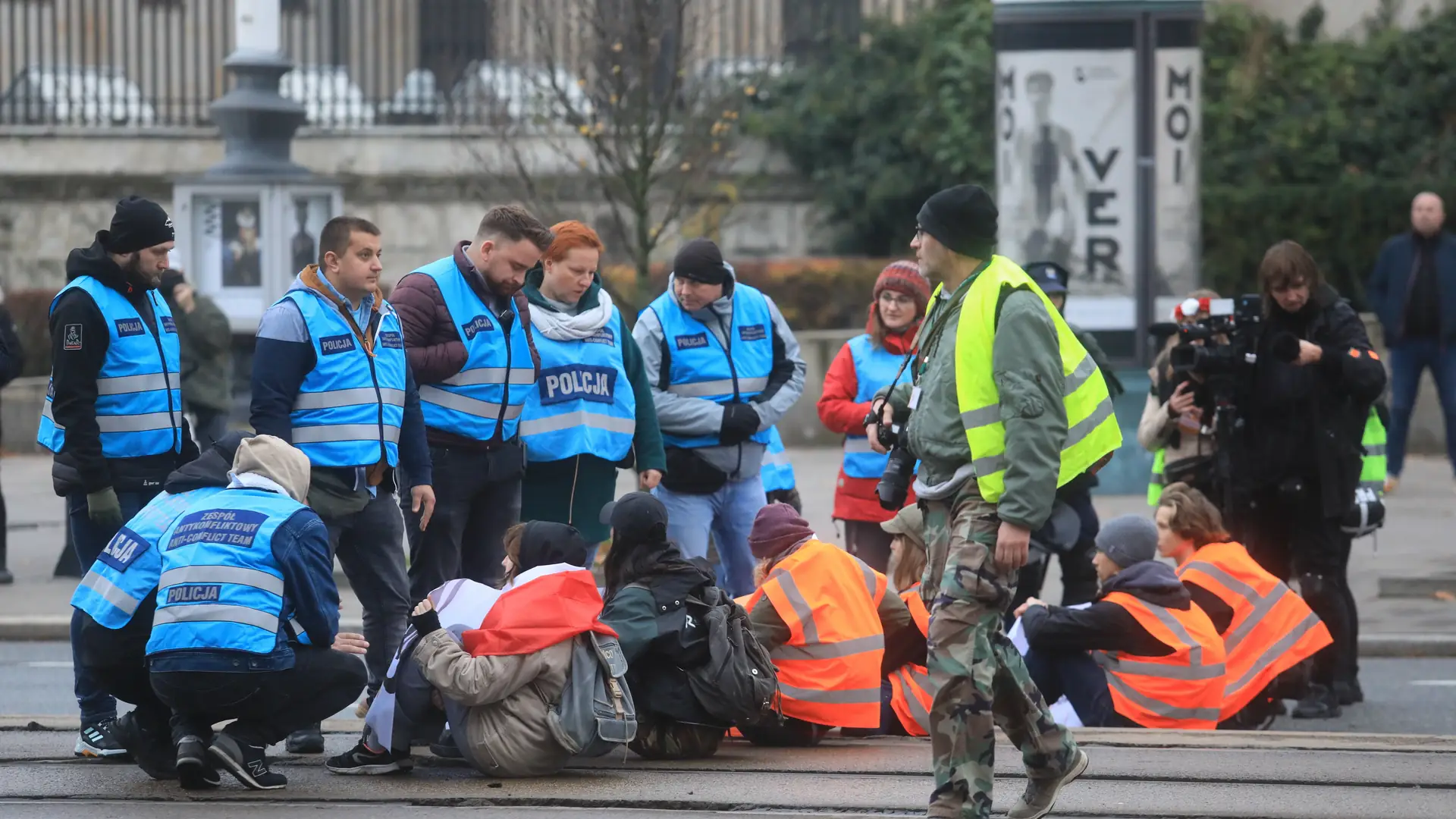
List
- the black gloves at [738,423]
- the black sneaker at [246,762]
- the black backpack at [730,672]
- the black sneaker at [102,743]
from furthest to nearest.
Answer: the black gloves at [738,423] < the black sneaker at [102,743] < the black backpack at [730,672] < the black sneaker at [246,762]

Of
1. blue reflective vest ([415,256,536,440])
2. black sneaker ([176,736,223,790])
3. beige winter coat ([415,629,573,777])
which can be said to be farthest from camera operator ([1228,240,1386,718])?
black sneaker ([176,736,223,790])

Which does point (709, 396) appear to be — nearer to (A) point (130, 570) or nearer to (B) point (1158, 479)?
(B) point (1158, 479)

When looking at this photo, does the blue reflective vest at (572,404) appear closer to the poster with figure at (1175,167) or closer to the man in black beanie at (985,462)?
the man in black beanie at (985,462)

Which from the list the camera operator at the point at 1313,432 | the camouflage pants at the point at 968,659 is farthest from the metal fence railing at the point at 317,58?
the camouflage pants at the point at 968,659

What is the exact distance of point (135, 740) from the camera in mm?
6387

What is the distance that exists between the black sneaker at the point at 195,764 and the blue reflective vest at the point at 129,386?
1252mm

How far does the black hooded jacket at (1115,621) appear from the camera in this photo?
761 centimetres

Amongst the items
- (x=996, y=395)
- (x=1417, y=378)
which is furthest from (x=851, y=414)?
(x=1417, y=378)

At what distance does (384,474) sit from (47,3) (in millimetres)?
17225

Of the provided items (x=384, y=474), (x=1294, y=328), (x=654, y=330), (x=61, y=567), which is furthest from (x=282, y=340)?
(x=61, y=567)

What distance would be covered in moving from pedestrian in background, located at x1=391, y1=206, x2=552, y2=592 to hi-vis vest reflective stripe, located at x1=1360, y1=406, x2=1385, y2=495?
3.80 meters

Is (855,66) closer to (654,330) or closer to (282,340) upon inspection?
(654,330)

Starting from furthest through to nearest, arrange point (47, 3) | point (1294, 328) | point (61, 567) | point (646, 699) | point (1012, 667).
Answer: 1. point (47, 3)
2. point (61, 567)
3. point (1294, 328)
4. point (646, 699)
5. point (1012, 667)

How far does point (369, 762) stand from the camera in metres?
6.51
